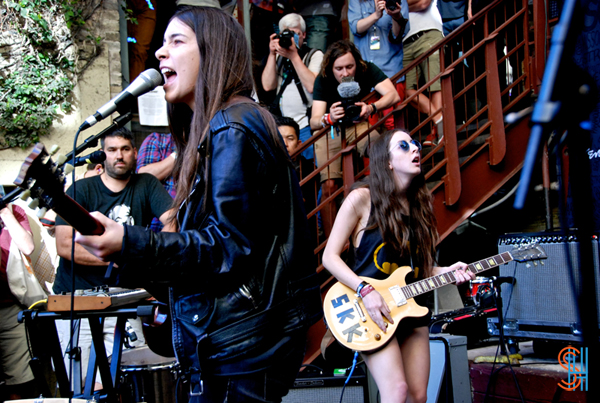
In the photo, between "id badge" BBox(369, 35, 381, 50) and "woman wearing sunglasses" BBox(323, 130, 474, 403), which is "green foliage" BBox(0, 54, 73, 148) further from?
"woman wearing sunglasses" BBox(323, 130, 474, 403)

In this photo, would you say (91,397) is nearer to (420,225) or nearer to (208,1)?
(420,225)

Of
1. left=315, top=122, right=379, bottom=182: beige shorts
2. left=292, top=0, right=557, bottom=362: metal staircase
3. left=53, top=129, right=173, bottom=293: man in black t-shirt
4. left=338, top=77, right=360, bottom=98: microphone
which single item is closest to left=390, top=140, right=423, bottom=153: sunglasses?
left=292, top=0, right=557, bottom=362: metal staircase

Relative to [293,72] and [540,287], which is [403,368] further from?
[293,72]

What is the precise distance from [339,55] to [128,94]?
424 centimetres

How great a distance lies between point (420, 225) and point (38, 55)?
569 centimetres

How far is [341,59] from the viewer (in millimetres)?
6172

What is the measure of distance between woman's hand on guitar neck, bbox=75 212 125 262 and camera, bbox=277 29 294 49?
567 centimetres

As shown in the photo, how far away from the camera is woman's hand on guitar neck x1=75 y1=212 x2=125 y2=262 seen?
5.23ft

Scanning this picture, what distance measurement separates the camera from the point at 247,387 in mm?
1759

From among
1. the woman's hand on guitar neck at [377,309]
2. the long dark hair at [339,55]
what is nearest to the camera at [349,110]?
the long dark hair at [339,55]

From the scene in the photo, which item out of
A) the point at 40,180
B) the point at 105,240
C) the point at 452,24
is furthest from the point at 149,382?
the point at 452,24

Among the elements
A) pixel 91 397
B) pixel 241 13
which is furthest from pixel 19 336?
pixel 241 13

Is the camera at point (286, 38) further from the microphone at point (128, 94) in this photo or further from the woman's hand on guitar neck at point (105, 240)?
the woman's hand on guitar neck at point (105, 240)

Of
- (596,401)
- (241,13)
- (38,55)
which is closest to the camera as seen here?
(596,401)
